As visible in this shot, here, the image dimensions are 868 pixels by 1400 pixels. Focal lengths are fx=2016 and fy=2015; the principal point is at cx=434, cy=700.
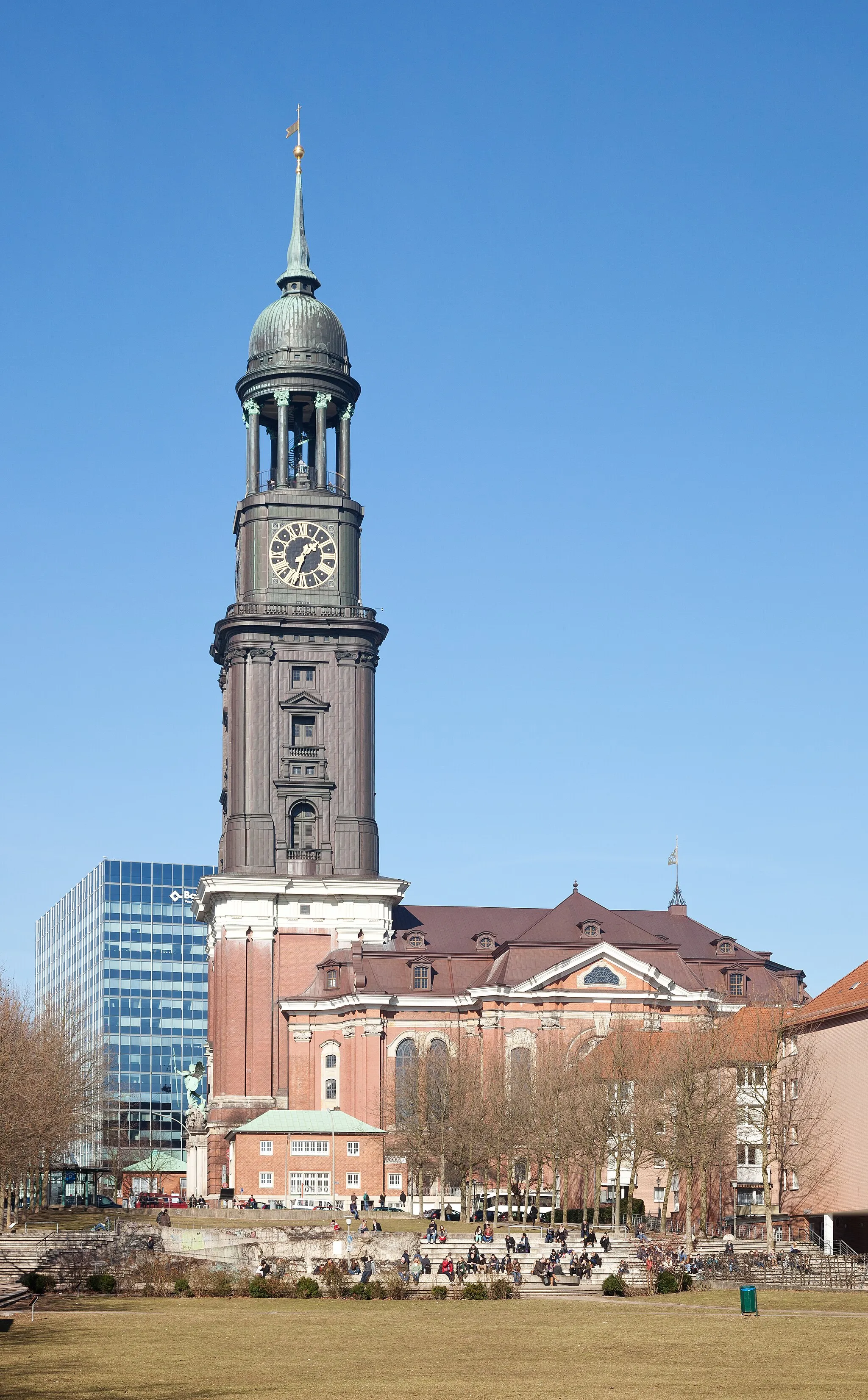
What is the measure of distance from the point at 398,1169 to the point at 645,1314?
183ft

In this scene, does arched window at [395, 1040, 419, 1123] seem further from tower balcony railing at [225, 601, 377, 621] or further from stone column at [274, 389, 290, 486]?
stone column at [274, 389, 290, 486]

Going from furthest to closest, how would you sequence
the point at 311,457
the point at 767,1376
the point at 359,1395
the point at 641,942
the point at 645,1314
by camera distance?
the point at 311,457, the point at 641,942, the point at 645,1314, the point at 767,1376, the point at 359,1395

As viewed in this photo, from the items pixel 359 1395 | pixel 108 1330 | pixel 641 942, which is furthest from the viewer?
pixel 641 942

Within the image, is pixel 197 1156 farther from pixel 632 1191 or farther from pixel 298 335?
pixel 298 335

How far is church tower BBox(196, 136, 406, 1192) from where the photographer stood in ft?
411

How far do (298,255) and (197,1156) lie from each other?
60653mm

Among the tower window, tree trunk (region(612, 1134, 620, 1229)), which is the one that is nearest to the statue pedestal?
the tower window

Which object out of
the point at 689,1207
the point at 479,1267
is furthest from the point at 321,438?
the point at 479,1267

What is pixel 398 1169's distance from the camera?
119 m

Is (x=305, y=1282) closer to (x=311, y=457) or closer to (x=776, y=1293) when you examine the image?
(x=776, y=1293)

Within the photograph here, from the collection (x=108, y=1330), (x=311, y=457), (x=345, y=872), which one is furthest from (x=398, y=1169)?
(x=108, y=1330)

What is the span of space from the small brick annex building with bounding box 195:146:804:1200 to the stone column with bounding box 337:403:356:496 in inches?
6.0

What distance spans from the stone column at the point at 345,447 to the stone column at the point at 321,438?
1.18 m

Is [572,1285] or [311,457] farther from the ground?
[311,457]
